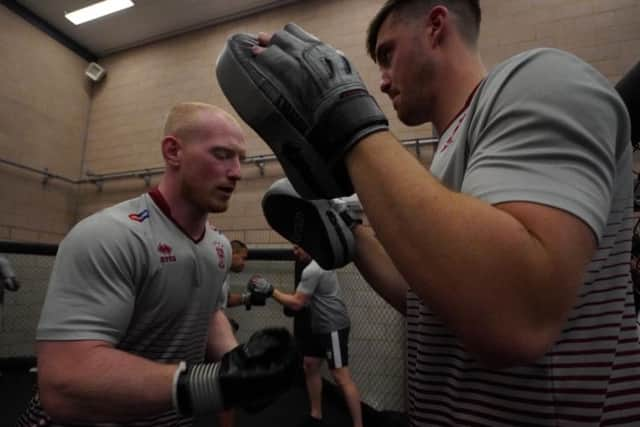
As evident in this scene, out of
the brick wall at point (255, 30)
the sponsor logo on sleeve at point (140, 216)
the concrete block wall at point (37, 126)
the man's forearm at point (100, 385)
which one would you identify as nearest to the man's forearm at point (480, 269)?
the man's forearm at point (100, 385)

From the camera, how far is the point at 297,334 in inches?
152

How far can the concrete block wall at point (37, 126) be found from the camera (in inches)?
233

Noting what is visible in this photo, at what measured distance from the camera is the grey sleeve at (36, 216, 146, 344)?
1064 mm

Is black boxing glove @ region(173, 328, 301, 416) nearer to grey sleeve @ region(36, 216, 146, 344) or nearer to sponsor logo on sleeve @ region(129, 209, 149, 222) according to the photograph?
grey sleeve @ region(36, 216, 146, 344)

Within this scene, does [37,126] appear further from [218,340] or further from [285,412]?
[218,340]

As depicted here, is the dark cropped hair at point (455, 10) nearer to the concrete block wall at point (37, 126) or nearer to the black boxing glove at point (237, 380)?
the black boxing glove at point (237, 380)

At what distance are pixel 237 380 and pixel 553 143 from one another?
0.83 metres

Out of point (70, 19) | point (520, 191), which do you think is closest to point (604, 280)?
point (520, 191)

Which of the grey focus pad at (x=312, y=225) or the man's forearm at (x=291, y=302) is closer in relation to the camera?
the grey focus pad at (x=312, y=225)

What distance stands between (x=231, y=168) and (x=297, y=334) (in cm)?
255

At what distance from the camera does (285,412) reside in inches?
152

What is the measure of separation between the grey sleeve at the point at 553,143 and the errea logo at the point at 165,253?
1.15m

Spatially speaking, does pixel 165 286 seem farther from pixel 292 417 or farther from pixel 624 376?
pixel 292 417

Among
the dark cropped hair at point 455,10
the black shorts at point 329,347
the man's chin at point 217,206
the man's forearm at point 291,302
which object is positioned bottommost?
the black shorts at point 329,347
